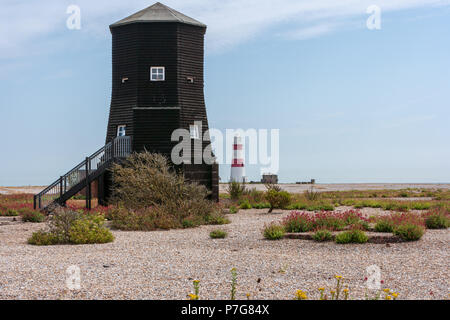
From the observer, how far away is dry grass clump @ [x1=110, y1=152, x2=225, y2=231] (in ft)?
57.3

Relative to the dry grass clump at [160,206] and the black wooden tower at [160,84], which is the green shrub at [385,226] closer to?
the dry grass clump at [160,206]

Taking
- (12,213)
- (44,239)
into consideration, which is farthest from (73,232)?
(12,213)

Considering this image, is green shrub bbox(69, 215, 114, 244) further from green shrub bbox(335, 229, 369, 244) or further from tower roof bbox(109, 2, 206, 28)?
tower roof bbox(109, 2, 206, 28)

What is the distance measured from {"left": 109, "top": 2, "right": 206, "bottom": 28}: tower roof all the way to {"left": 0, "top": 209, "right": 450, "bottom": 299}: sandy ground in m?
15.3

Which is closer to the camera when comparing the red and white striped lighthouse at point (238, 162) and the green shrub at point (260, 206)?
the green shrub at point (260, 206)

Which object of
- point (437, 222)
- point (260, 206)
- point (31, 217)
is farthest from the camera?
point (260, 206)

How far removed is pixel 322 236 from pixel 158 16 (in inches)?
710

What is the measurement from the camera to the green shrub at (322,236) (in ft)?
42.4

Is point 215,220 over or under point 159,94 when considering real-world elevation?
under

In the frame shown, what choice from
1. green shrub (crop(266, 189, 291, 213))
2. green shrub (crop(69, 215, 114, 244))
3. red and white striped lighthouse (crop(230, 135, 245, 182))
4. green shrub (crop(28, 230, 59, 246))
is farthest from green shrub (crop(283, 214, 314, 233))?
red and white striped lighthouse (crop(230, 135, 245, 182))

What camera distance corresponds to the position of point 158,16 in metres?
26.8

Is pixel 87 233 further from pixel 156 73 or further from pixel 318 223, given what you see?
pixel 156 73

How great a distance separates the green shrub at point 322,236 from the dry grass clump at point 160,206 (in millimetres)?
5911

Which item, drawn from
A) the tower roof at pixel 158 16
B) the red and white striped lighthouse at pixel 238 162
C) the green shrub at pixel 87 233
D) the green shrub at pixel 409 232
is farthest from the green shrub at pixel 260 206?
the red and white striped lighthouse at pixel 238 162
